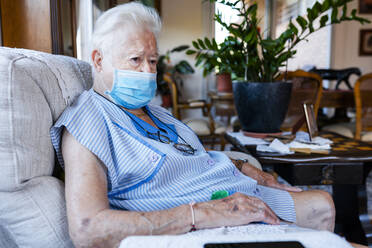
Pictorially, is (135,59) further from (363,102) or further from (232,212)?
(363,102)

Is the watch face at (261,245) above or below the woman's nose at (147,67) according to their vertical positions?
below

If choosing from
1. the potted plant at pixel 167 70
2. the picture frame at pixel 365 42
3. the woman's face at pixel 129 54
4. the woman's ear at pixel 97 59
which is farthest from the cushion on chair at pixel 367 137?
the picture frame at pixel 365 42

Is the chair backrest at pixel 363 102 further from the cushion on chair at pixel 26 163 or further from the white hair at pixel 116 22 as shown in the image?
the cushion on chair at pixel 26 163

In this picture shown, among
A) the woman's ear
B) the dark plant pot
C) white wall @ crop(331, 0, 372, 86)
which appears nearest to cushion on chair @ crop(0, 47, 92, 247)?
the woman's ear

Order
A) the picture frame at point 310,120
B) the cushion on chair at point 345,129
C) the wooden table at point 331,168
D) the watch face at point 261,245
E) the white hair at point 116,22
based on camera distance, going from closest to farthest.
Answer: the watch face at point 261,245 < the white hair at point 116,22 < the wooden table at point 331,168 < the picture frame at point 310,120 < the cushion on chair at point 345,129

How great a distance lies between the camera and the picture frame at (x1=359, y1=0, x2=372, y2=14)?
255 inches

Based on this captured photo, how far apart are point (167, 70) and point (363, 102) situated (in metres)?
3.15

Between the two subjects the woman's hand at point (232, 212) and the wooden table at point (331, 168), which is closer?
the woman's hand at point (232, 212)

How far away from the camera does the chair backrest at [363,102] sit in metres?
2.67

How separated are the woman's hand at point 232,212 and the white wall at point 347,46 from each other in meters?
6.34

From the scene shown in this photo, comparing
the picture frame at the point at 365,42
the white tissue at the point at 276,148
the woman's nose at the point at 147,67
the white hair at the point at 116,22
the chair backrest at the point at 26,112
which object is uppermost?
the picture frame at the point at 365,42

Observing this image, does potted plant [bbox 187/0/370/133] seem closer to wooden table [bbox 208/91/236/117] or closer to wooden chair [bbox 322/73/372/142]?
wooden chair [bbox 322/73/372/142]

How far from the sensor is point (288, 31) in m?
1.83

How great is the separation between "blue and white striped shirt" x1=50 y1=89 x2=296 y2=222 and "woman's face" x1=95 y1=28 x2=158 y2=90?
0.09m
